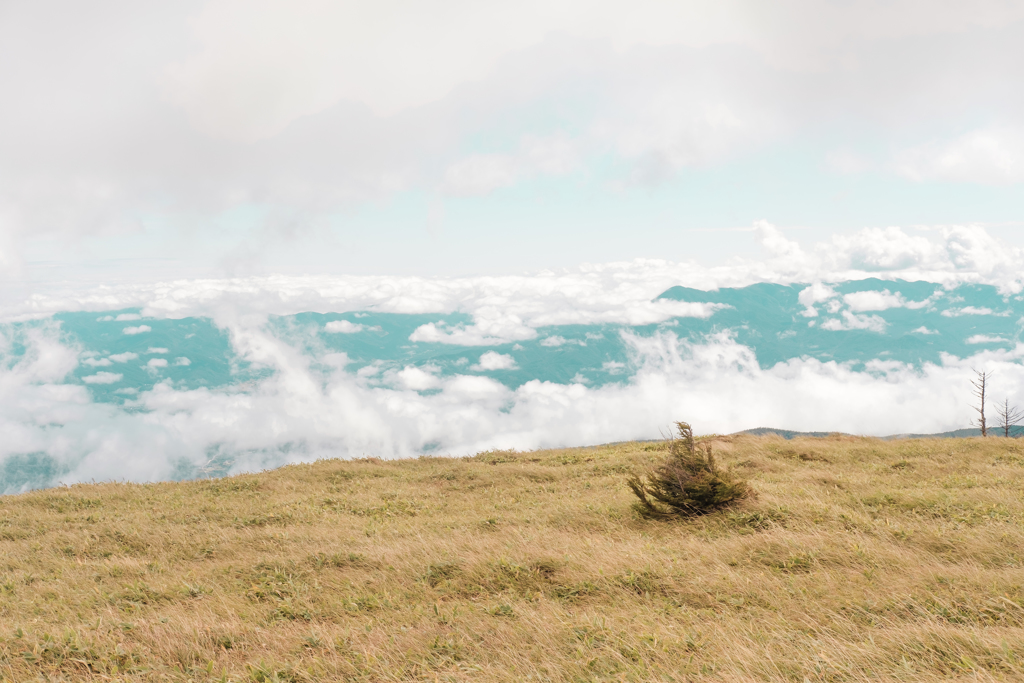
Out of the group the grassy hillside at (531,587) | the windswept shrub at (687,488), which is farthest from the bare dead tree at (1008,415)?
the windswept shrub at (687,488)

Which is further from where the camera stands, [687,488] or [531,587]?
[687,488]

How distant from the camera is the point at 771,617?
765 centimetres

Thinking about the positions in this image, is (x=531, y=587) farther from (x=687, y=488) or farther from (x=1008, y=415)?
(x=1008, y=415)

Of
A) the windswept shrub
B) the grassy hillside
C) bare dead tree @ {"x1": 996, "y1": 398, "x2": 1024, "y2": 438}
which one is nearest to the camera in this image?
the grassy hillside

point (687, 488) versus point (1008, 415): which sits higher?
point (687, 488)

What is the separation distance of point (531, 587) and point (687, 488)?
6676 mm

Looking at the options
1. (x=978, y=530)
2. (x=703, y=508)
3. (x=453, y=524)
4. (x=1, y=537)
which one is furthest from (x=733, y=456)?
(x=1, y=537)

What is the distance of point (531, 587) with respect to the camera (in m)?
9.80

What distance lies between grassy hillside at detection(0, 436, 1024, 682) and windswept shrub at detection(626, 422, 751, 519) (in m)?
0.56

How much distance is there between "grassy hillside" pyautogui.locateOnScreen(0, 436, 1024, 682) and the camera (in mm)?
6316

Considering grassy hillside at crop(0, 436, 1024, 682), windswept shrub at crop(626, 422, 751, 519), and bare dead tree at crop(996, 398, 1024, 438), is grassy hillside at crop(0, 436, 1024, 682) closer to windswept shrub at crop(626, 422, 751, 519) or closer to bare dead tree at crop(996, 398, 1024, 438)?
windswept shrub at crop(626, 422, 751, 519)

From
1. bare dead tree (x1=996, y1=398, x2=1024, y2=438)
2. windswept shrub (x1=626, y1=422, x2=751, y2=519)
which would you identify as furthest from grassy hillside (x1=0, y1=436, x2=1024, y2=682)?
bare dead tree (x1=996, y1=398, x2=1024, y2=438)

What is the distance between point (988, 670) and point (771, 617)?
2695mm

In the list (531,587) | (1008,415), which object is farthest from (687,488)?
(1008,415)
